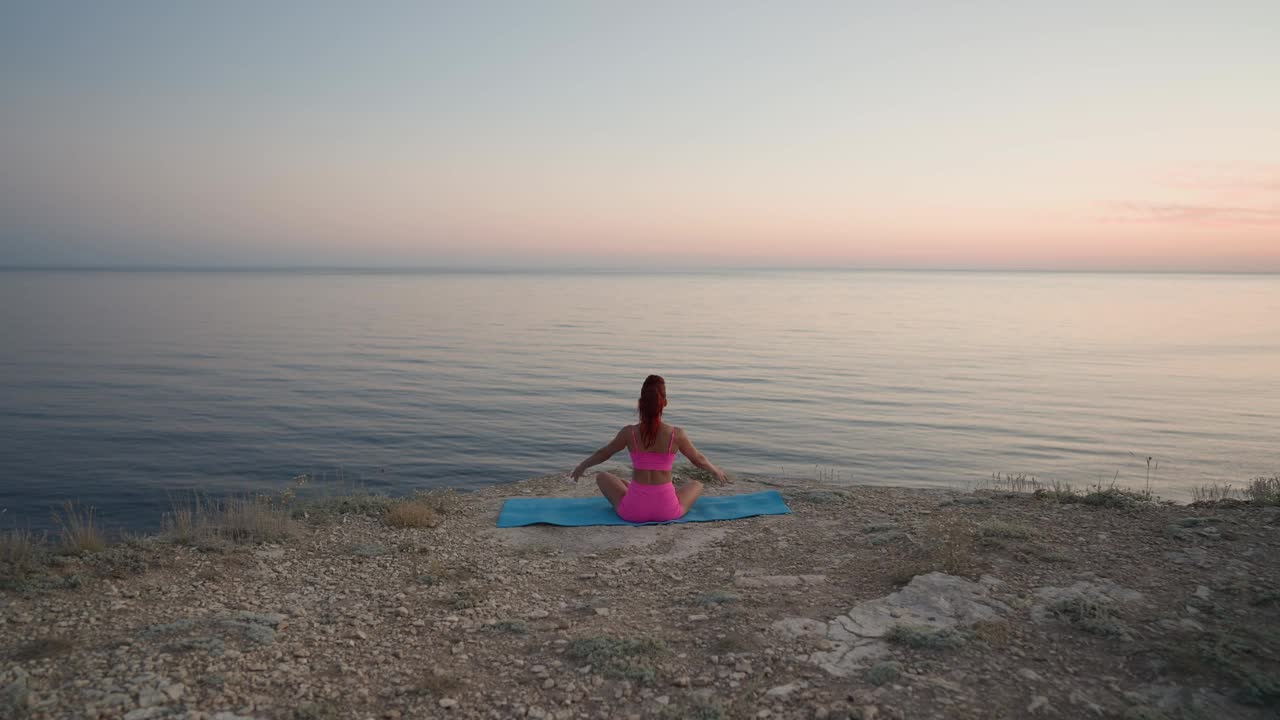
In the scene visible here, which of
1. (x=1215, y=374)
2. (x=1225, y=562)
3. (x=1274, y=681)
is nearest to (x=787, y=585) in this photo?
(x=1274, y=681)

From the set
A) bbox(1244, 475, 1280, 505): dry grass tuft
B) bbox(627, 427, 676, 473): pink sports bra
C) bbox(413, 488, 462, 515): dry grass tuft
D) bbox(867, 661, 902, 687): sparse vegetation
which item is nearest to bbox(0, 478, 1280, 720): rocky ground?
bbox(867, 661, 902, 687): sparse vegetation

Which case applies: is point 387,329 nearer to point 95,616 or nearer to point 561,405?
point 561,405

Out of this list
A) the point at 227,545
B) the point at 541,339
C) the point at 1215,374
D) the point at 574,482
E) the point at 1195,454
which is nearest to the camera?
the point at 227,545

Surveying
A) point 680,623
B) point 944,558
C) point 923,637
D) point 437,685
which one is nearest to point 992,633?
point 923,637

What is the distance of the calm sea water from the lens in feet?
55.0

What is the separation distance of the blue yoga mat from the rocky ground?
45 cm

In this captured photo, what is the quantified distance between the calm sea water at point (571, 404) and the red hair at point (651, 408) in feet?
21.6

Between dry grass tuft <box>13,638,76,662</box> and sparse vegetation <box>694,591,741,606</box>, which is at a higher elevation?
dry grass tuft <box>13,638,76,662</box>

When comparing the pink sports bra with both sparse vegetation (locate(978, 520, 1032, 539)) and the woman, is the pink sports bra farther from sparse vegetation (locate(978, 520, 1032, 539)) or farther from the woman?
sparse vegetation (locate(978, 520, 1032, 539))

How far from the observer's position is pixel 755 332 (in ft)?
159

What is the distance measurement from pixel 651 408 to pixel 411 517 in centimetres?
345

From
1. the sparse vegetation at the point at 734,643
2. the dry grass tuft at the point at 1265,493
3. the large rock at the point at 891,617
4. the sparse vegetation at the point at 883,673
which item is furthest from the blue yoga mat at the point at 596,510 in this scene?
the dry grass tuft at the point at 1265,493

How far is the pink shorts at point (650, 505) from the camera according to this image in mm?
10141

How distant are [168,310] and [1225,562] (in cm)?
6737
